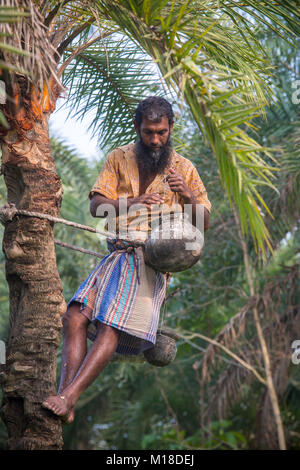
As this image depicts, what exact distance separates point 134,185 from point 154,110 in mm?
454

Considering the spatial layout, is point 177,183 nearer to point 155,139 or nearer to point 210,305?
point 155,139

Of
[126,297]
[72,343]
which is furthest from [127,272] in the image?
[72,343]

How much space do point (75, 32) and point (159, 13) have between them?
896mm

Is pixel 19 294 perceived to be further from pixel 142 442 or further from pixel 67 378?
pixel 142 442

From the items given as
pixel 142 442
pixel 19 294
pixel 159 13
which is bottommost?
pixel 142 442

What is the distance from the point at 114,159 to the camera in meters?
3.62

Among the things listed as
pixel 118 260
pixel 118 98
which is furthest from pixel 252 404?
pixel 118 260

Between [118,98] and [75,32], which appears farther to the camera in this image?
[118,98]

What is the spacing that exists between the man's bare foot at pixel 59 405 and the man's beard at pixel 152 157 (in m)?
1.37

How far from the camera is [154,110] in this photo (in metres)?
3.35

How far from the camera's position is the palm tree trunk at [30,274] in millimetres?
3123

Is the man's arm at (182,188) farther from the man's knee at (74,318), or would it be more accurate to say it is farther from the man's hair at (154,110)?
the man's knee at (74,318)

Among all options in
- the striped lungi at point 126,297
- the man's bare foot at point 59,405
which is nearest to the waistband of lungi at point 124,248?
the striped lungi at point 126,297
